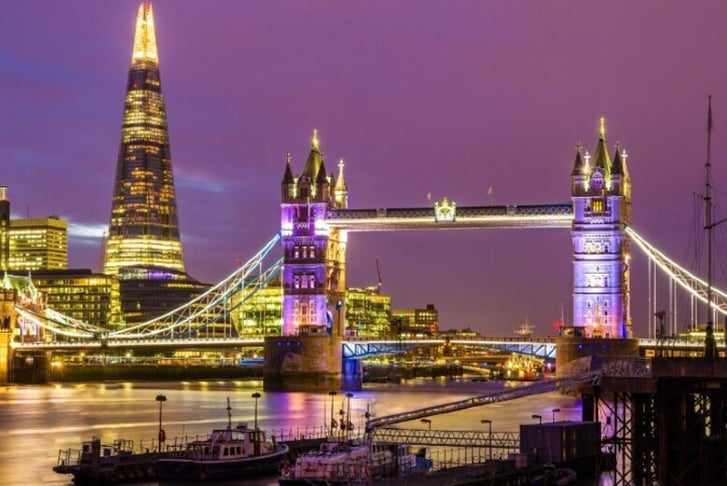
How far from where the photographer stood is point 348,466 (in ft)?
187

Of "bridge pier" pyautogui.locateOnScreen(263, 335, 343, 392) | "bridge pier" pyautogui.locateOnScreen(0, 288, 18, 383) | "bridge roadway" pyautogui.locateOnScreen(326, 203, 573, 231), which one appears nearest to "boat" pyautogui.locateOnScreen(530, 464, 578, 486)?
"bridge roadway" pyautogui.locateOnScreen(326, 203, 573, 231)

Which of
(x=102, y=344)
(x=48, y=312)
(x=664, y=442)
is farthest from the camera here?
(x=48, y=312)

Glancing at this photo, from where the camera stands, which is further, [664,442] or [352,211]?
[352,211]

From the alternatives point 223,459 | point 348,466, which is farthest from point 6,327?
point 348,466

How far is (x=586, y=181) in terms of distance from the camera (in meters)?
136

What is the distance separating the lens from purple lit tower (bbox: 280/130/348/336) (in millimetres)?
147250

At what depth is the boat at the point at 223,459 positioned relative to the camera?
205 ft

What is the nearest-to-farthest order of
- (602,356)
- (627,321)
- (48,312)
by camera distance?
(602,356), (627,321), (48,312)

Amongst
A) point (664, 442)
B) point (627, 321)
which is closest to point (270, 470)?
point (664, 442)

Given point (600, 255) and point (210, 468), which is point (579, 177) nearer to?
point (600, 255)

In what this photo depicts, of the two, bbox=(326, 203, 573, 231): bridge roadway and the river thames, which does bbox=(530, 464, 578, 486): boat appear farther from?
bbox=(326, 203, 573, 231): bridge roadway

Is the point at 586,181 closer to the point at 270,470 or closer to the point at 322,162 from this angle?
the point at 322,162

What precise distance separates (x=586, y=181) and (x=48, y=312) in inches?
3532

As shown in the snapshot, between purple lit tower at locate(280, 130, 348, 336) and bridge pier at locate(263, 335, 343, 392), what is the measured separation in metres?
2.55
